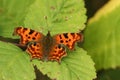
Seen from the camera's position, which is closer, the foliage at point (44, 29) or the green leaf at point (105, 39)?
the foliage at point (44, 29)

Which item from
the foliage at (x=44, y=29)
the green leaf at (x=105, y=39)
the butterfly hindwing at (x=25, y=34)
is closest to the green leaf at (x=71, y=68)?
the foliage at (x=44, y=29)

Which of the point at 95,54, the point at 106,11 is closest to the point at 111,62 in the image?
the point at 95,54

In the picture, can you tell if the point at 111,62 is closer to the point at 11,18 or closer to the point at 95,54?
the point at 95,54

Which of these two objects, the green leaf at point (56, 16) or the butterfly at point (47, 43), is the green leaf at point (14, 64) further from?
the green leaf at point (56, 16)

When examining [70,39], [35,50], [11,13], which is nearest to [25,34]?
[35,50]

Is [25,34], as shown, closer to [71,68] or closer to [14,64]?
[14,64]

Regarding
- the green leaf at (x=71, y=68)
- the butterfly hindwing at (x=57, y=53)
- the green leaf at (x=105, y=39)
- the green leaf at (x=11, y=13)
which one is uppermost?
the green leaf at (x=11, y=13)
